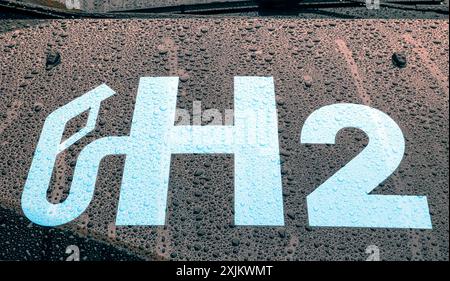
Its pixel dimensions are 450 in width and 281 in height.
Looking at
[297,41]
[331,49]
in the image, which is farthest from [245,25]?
[331,49]

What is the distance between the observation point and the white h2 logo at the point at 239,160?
5.72 ft

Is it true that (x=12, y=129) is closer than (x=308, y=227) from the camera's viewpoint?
No

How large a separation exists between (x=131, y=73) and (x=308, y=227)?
0.93m

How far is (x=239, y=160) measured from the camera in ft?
6.10

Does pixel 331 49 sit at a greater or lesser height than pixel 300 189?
greater

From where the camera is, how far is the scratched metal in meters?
1.68

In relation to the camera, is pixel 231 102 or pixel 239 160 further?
pixel 231 102

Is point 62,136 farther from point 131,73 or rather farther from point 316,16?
point 316,16

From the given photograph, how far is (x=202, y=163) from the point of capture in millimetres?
1846

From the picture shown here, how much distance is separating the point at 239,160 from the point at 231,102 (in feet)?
0.88

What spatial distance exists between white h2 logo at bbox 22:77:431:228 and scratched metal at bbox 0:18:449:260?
3cm

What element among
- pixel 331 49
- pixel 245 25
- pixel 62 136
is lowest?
pixel 62 136
